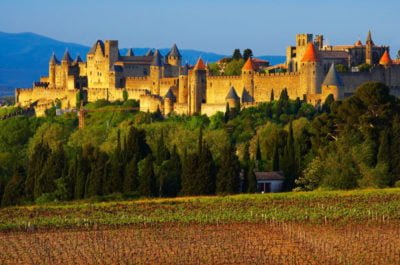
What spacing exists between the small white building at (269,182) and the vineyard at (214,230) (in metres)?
3.33

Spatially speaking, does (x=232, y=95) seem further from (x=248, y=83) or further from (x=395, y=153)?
(x=395, y=153)

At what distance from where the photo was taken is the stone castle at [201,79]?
71562 millimetres

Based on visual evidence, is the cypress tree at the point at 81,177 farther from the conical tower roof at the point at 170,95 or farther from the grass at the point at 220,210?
the conical tower roof at the point at 170,95

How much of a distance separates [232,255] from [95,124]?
47317 mm

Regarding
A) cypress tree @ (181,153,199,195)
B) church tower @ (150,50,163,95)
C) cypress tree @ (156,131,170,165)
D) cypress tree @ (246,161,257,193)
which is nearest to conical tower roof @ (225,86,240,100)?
church tower @ (150,50,163,95)

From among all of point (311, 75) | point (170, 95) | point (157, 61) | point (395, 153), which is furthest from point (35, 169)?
point (157, 61)

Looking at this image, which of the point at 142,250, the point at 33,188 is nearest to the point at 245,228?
the point at 142,250

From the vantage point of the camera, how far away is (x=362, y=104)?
58000mm

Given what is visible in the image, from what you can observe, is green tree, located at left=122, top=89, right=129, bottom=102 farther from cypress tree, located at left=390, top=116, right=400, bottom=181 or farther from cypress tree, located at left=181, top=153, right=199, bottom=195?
cypress tree, located at left=390, top=116, right=400, bottom=181

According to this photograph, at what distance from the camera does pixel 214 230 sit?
4028 centimetres

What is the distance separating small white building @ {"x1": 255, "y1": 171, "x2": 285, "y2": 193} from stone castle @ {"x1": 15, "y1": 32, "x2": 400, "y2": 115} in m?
14.9

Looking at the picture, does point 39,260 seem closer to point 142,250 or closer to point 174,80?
point 142,250

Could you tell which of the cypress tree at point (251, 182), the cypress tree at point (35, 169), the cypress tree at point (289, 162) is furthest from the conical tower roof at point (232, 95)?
the cypress tree at point (251, 182)

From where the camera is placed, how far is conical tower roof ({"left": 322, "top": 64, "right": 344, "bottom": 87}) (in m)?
69.6
